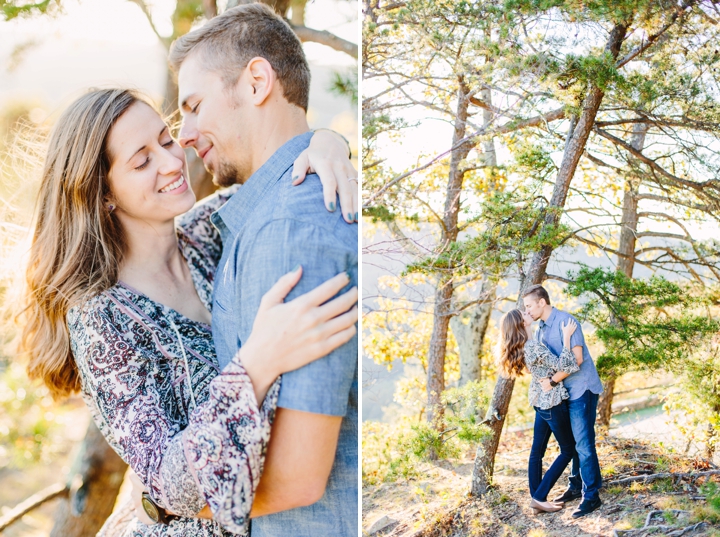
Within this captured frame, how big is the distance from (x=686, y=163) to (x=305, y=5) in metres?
1.17

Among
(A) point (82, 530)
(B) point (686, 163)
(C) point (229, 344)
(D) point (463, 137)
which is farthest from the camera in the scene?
(A) point (82, 530)

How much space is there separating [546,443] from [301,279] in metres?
0.91

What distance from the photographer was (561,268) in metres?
1.47

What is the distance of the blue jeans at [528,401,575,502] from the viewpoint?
1.45m

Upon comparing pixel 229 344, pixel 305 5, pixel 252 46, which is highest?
pixel 305 5

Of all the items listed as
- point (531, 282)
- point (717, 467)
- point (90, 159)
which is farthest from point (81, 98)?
point (717, 467)

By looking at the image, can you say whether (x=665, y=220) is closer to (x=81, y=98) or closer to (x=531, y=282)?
(x=531, y=282)

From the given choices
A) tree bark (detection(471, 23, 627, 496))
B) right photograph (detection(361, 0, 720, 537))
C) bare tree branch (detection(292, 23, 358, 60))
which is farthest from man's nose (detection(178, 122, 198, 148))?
tree bark (detection(471, 23, 627, 496))

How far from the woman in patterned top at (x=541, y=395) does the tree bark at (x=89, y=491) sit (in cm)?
133

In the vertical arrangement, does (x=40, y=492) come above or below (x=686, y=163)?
below

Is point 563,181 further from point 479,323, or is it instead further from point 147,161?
point 147,161

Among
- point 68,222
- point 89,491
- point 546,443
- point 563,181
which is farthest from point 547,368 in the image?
point 89,491

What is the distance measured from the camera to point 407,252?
66.3 inches

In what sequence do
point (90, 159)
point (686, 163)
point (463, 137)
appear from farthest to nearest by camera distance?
1. point (463, 137)
2. point (686, 163)
3. point (90, 159)
